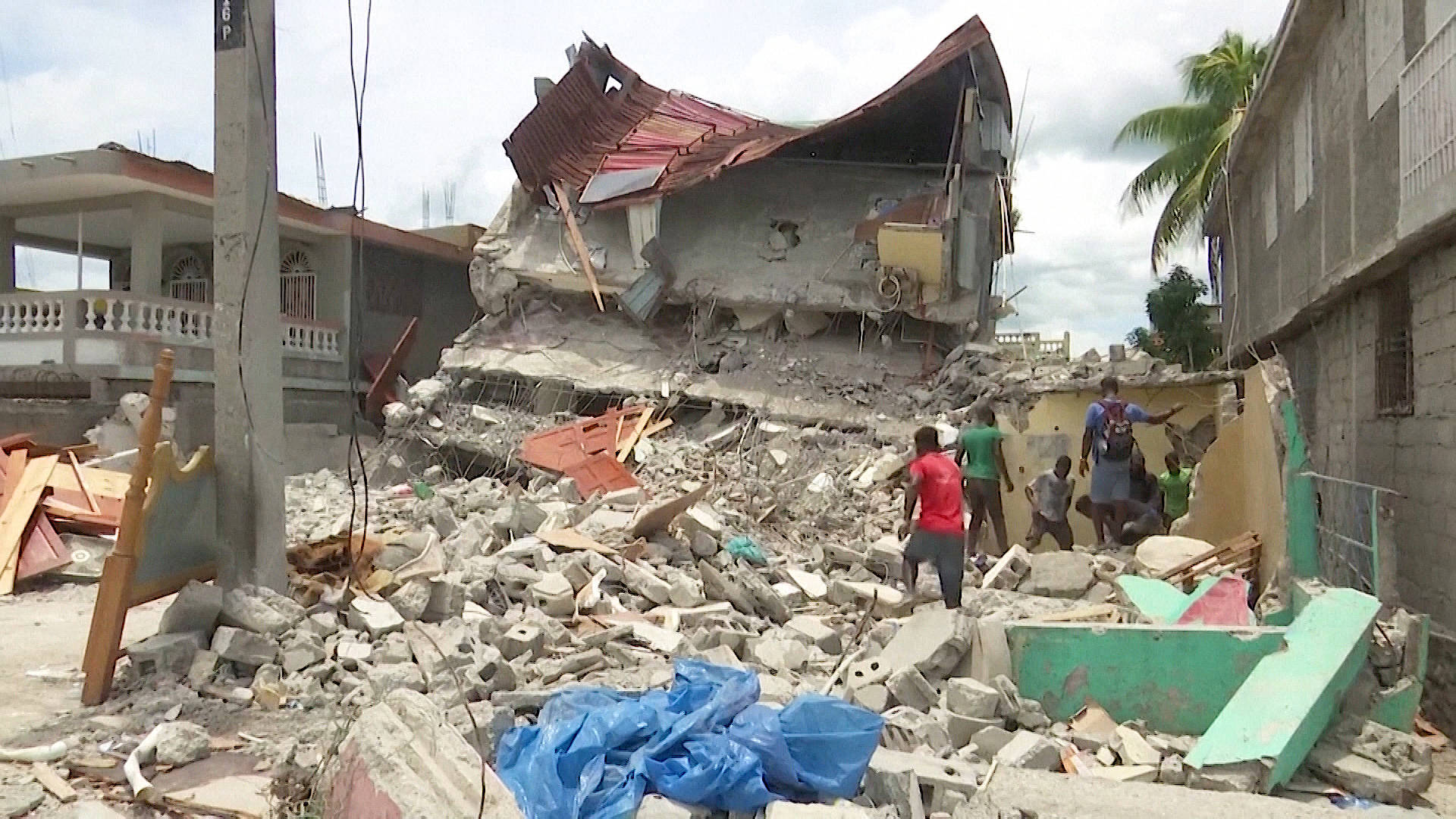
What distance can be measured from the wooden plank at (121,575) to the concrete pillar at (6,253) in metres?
14.0

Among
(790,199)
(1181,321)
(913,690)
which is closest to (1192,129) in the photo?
(1181,321)

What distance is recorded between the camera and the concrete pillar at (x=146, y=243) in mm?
14680

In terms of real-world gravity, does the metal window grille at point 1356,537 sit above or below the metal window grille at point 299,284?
below

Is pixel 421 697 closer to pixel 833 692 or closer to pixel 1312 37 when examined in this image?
pixel 833 692

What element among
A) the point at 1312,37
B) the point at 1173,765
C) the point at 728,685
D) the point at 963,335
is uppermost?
the point at 1312,37

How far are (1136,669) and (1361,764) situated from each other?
1.05 m

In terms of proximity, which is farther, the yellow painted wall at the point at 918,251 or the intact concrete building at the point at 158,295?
→ the yellow painted wall at the point at 918,251

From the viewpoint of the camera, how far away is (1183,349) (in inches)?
889

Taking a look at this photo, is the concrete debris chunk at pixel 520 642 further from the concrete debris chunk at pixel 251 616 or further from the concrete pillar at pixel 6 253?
the concrete pillar at pixel 6 253

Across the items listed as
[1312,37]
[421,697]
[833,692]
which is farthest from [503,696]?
[1312,37]

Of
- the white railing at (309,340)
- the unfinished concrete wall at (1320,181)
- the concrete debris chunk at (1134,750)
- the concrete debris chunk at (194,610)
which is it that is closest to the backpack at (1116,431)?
the unfinished concrete wall at (1320,181)

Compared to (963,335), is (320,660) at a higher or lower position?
lower

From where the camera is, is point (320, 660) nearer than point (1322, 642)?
No

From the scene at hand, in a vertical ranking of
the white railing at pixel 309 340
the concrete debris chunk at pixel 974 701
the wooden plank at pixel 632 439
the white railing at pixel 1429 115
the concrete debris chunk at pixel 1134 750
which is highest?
the white railing at pixel 1429 115
